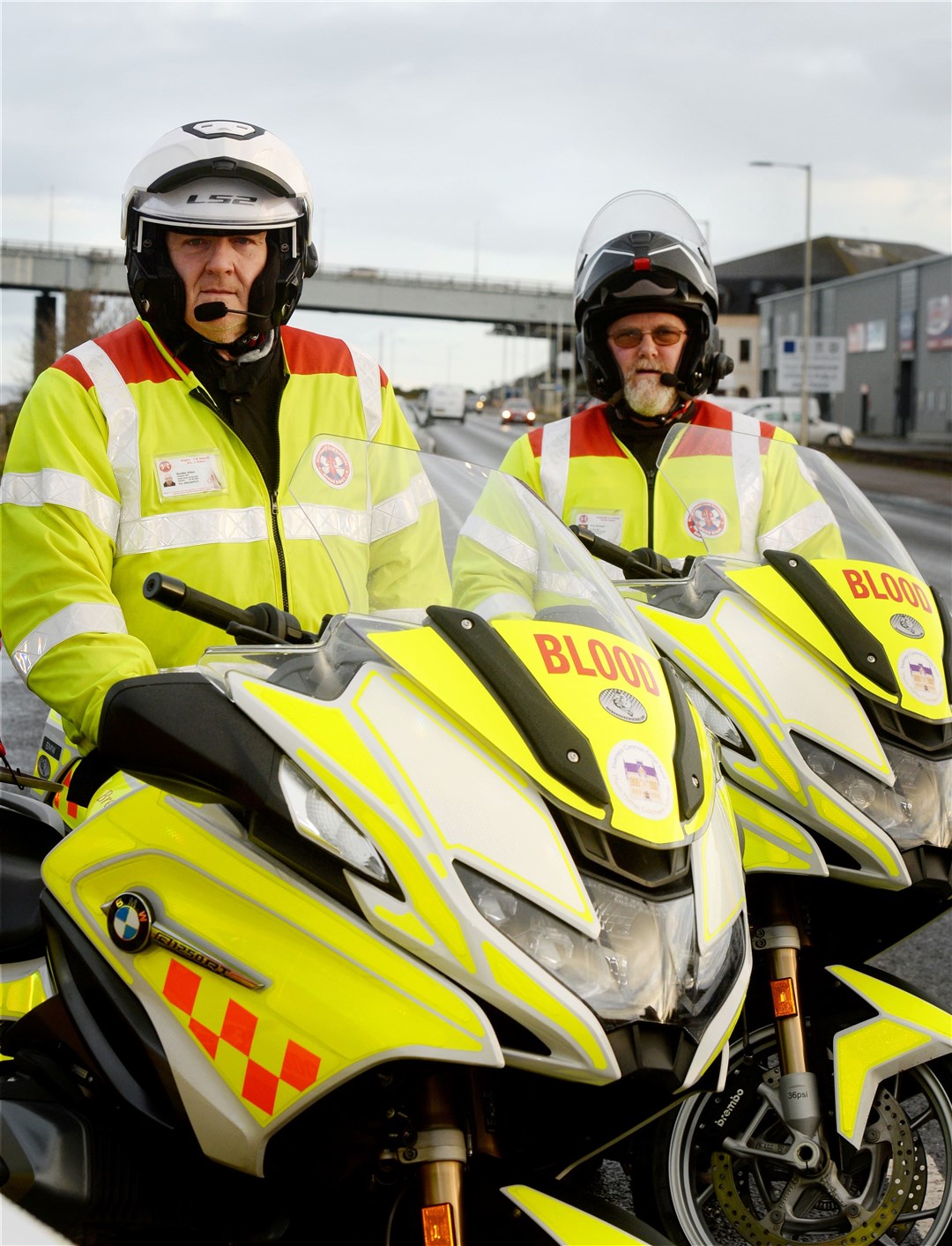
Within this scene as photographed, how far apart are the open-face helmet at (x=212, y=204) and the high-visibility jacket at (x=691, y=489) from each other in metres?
1.06

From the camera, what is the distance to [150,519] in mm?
3221

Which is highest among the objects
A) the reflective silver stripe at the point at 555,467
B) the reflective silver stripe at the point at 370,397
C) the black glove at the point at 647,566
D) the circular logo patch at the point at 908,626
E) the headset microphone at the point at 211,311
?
the headset microphone at the point at 211,311

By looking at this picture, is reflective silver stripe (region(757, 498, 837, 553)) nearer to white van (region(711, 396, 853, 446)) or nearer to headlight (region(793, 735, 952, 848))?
headlight (region(793, 735, 952, 848))

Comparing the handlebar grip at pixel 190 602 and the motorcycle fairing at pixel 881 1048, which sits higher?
the handlebar grip at pixel 190 602

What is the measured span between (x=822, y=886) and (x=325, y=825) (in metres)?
1.39

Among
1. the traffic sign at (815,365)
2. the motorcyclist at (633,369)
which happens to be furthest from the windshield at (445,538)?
the traffic sign at (815,365)

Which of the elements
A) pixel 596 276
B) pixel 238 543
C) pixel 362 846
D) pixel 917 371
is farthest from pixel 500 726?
pixel 917 371

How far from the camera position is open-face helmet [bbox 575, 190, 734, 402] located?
13.9 ft

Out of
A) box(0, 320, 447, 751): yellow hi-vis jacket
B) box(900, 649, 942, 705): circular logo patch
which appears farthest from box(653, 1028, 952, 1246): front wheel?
box(0, 320, 447, 751): yellow hi-vis jacket

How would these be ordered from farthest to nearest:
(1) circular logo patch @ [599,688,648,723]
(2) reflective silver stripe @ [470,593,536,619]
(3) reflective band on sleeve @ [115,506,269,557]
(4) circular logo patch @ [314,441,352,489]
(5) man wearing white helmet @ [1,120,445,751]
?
(3) reflective band on sleeve @ [115,506,269,557], (5) man wearing white helmet @ [1,120,445,751], (4) circular logo patch @ [314,441,352,489], (2) reflective silver stripe @ [470,593,536,619], (1) circular logo patch @ [599,688,648,723]

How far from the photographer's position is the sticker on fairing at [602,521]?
13.7 ft

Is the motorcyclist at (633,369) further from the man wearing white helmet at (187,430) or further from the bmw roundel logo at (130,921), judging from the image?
the bmw roundel logo at (130,921)

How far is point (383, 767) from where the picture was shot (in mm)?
2043

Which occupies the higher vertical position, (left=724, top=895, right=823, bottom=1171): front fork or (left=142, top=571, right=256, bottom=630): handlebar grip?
(left=142, top=571, right=256, bottom=630): handlebar grip
